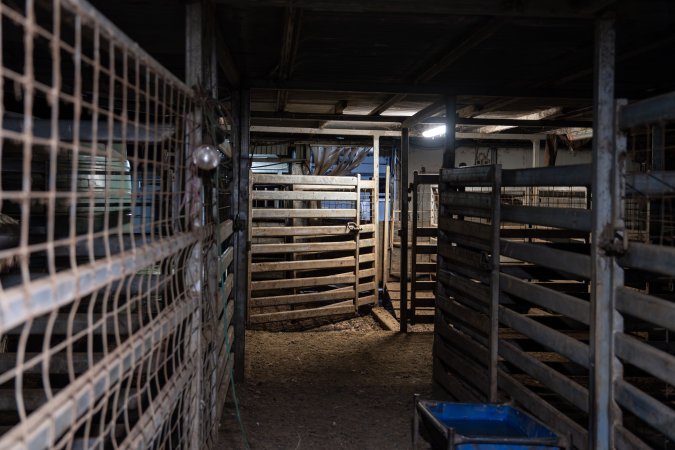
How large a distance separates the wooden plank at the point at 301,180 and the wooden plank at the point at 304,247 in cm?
96

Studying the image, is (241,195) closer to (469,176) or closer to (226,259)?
(226,259)

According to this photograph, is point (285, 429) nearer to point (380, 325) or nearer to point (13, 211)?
point (13, 211)

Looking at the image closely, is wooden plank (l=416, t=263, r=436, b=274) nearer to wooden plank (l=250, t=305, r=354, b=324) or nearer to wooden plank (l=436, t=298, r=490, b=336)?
wooden plank (l=250, t=305, r=354, b=324)

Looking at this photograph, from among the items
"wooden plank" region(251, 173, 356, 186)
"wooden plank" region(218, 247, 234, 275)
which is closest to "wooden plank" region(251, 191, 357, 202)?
"wooden plank" region(251, 173, 356, 186)

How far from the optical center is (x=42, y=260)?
321 centimetres

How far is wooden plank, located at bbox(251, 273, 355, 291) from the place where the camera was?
891cm

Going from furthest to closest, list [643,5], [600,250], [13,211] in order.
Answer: [13,211] → [643,5] → [600,250]

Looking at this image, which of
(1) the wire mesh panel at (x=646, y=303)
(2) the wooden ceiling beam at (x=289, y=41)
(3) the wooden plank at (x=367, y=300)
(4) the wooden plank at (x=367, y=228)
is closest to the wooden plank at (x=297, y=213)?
(4) the wooden plank at (x=367, y=228)

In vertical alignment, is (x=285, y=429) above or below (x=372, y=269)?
below

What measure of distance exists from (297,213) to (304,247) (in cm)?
54

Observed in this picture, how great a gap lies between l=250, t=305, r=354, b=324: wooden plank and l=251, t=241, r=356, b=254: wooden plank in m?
0.94

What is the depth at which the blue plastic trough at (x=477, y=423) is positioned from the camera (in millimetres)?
3303

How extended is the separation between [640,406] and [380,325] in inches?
252

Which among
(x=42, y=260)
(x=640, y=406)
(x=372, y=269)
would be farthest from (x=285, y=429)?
(x=372, y=269)
